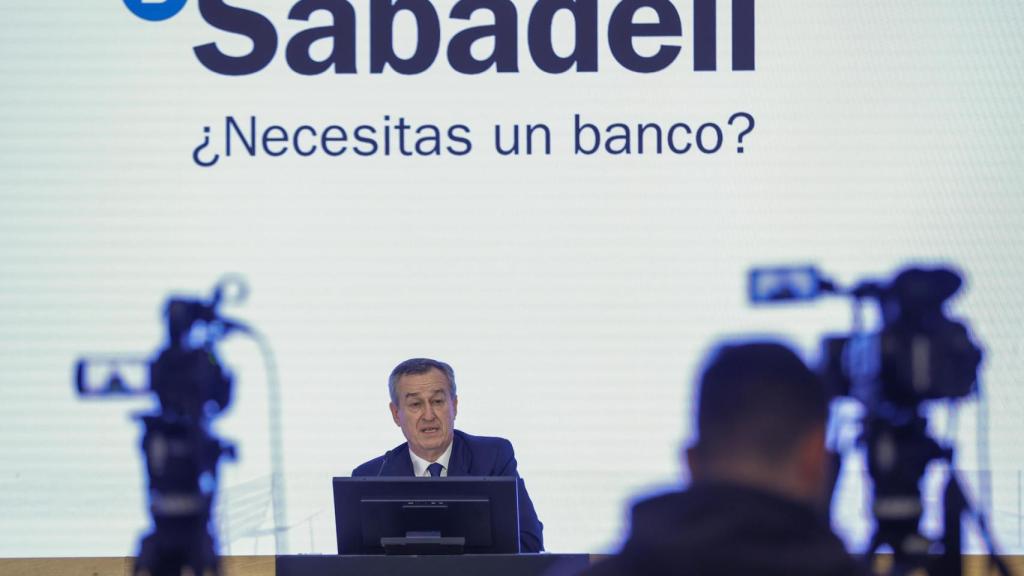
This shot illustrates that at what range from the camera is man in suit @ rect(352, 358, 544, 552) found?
4.30 metres

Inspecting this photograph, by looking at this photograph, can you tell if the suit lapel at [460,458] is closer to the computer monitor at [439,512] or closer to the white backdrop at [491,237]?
the white backdrop at [491,237]

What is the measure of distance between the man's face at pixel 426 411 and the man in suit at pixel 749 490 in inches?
108

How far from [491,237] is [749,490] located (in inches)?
136

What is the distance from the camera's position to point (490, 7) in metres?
4.88

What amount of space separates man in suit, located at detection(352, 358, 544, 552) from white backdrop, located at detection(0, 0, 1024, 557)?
1.30 feet

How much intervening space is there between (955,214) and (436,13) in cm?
187

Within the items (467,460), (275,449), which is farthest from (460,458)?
(275,449)

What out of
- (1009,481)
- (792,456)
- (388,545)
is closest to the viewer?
(792,456)

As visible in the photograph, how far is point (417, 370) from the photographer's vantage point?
14.5ft

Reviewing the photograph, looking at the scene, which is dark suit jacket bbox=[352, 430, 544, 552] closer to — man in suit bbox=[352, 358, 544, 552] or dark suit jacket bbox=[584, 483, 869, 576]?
man in suit bbox=[352, 358, 544, 552]

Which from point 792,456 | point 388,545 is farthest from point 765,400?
point 388,545

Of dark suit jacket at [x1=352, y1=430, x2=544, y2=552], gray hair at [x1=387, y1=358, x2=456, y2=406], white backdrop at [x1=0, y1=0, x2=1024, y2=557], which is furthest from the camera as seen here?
white backdrop at [x1=0, y1=0, x2=1024, y2=557]

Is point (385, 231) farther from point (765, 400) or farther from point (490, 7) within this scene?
point (765, 400)

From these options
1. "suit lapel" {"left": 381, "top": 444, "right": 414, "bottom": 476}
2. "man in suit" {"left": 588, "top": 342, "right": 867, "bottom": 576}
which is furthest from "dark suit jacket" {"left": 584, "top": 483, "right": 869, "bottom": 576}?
"suit lapel" {"left": 381, "top": 444, "right": 414, "bottom": 476}
